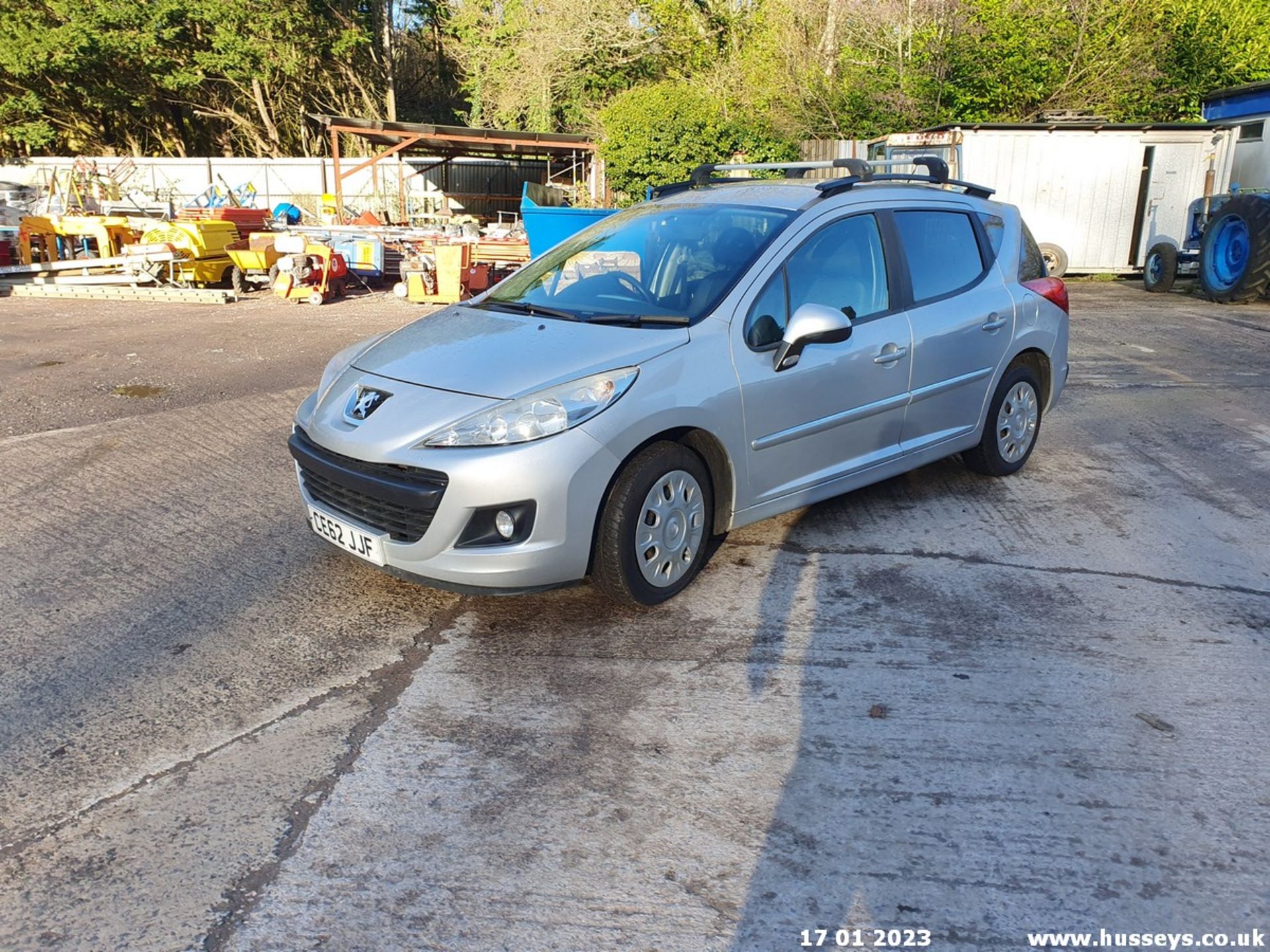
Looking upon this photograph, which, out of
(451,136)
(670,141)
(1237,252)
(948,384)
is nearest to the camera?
(948,384)

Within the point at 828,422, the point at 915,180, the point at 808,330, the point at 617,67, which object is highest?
the point at 617,67

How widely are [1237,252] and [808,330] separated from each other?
12462 mm

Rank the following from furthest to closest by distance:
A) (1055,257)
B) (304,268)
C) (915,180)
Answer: (1055,257)
(304,268)
(915,180)

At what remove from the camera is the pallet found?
13.8 metres

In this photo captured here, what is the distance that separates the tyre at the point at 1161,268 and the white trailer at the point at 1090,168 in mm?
1174

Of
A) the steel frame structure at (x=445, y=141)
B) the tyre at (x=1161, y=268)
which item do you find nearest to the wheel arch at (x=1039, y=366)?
the tyre at (x=1161, y=268)

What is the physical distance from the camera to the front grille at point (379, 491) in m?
3.71

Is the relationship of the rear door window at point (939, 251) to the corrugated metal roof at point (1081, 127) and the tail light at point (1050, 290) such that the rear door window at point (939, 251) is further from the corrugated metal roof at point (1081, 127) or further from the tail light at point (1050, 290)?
the corrugated metal roof at point (1081, 127)

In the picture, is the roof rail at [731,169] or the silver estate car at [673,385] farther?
the roof rail at [731,169]

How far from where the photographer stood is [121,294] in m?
14.1

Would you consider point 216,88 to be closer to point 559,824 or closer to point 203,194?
point 203,194

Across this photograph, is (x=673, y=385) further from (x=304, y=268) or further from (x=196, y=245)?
(x=196, y=245)

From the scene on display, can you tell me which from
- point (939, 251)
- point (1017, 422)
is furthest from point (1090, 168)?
point (939, 251)

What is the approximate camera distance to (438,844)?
277 centimetres
